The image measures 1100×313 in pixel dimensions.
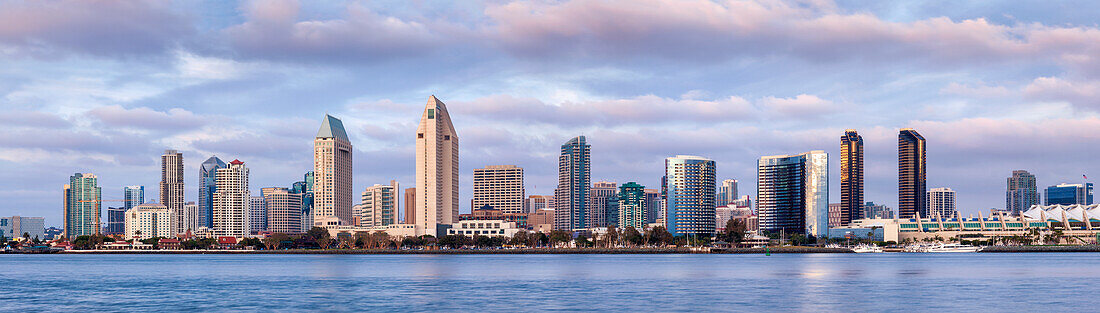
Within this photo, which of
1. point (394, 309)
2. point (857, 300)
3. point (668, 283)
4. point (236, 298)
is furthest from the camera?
point (668, 283)

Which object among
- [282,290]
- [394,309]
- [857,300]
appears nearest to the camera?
[394,309]

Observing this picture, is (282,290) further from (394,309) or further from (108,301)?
(394,309)

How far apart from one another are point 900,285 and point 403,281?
4663cm

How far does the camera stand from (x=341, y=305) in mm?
74062

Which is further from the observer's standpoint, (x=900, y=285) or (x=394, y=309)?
(x=900, y=285)

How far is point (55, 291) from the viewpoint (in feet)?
305

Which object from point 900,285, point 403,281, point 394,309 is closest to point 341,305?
point 394,309

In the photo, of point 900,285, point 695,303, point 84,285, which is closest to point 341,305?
point 695,303

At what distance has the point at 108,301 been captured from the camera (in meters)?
80.1

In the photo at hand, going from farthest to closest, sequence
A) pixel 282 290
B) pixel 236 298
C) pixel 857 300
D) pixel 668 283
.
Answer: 1. pixel 668 283
2. pixel 282 290
3. pixel 236 298
4. pixel 857 300

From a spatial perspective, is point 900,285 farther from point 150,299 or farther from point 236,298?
point 150,299

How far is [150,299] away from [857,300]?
52.3 metres

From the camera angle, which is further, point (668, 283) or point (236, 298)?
point (668, 283)

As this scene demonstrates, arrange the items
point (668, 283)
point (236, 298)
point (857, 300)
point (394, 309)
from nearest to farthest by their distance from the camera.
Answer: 1. point (394, 309)
2. point (857, 300)
3. point (236, 298)
4. point (668, 283)
